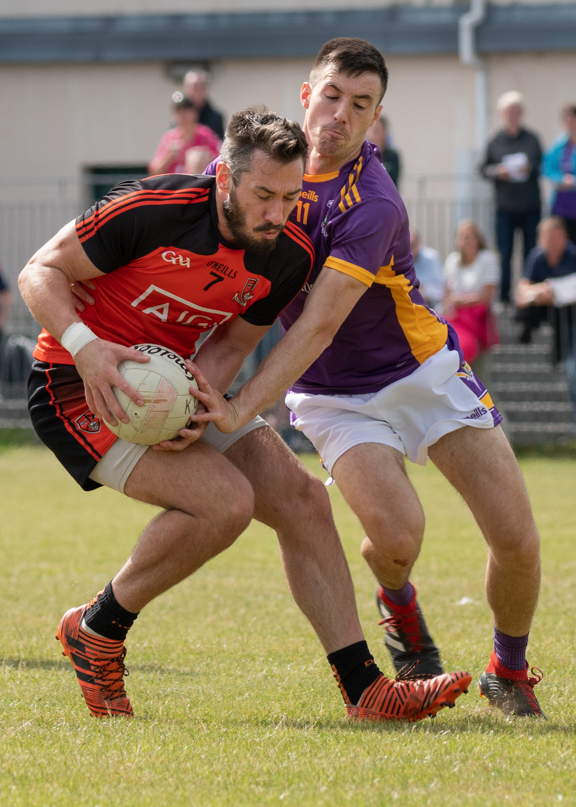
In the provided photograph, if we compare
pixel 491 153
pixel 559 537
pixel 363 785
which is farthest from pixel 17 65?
pixel 363 785

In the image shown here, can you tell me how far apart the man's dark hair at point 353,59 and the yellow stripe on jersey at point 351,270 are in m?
0.84

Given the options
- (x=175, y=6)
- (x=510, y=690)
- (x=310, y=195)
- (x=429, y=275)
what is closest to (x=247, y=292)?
(x=310, y=195)

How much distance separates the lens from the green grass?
132 inches

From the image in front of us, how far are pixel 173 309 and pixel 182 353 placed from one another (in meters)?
0.26

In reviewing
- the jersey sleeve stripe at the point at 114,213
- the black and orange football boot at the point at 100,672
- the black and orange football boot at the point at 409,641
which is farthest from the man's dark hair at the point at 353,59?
the black and orange football boot at the point at 100,672

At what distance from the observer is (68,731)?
13.1ft

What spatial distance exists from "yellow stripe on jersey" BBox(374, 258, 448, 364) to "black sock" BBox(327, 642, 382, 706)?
1.25 m

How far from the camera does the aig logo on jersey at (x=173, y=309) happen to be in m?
4.30

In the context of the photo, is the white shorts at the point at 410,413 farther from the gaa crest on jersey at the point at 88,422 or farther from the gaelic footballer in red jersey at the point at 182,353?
the gaa crest on jersey at the point at 88,422

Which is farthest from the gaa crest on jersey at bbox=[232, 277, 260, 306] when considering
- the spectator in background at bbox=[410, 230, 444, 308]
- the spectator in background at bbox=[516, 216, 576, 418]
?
the spectator in background at bbox=[516, 216, 576, 418]

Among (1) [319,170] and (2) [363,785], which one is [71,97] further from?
(2) [363,785]

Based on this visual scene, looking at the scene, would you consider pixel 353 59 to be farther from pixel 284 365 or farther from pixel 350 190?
pixel 284 365

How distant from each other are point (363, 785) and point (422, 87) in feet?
56.9

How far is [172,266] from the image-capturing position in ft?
13.9
